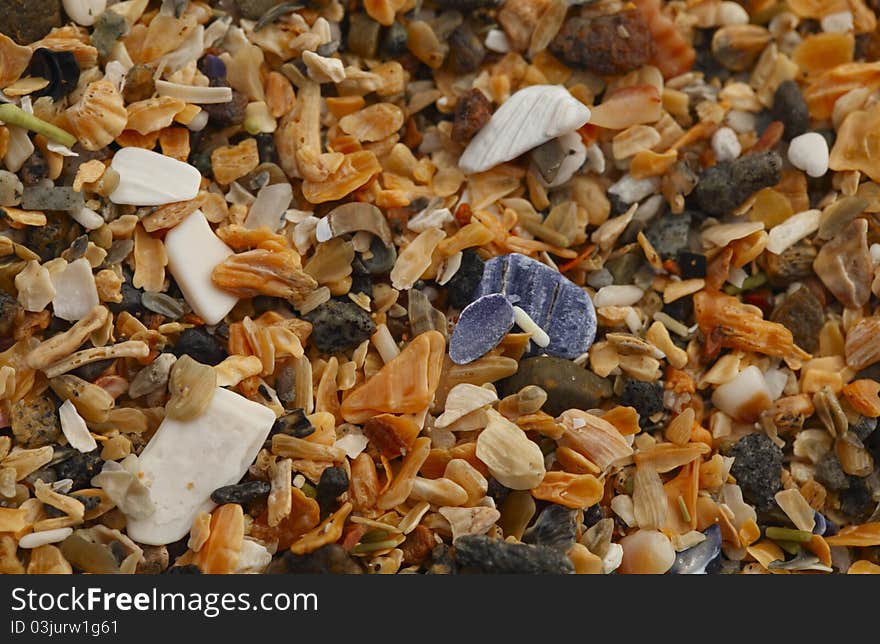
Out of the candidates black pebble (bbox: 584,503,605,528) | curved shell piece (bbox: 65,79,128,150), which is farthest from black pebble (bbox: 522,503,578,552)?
curved shell piece (bbox: 65,79,128,150)

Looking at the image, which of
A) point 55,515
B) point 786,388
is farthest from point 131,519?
point 786,388

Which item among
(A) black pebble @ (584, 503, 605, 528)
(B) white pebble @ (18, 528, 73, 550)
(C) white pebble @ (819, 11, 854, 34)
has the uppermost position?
(C) white pebble @ (819, 11, 854, 34)

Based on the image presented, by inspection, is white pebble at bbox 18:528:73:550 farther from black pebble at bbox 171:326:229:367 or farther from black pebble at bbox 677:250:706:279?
black pebble at bbox 677:250:706:279

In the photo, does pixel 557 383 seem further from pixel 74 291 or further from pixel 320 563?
pixel 74 291

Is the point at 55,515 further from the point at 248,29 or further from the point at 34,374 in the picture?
the point at 248,29

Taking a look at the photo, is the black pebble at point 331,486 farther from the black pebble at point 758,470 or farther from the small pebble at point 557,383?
the black pebble at point 758,470

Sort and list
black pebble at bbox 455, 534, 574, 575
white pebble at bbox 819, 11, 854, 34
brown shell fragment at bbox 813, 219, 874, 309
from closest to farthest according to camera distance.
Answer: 1. black pebble at bbox 455, 534, 574, 575
2. brown shell fragment at bbox 813, 219, 874, 309
3. white pebble at bbox 819, 11, 854, 34
